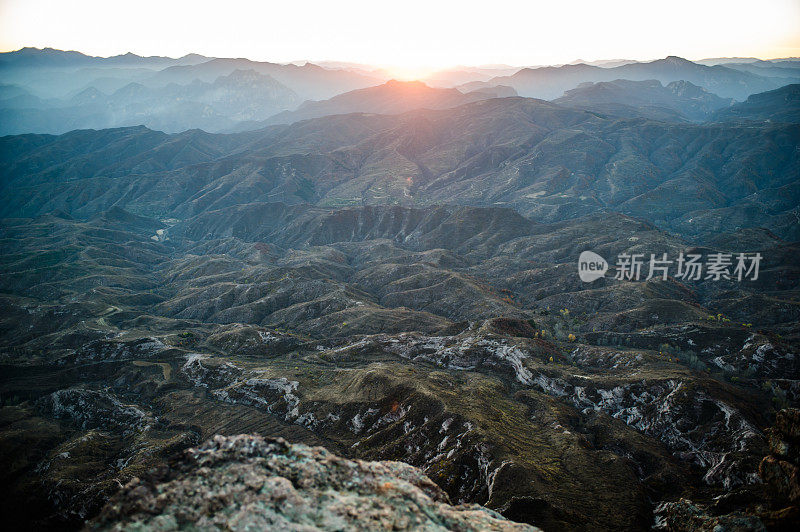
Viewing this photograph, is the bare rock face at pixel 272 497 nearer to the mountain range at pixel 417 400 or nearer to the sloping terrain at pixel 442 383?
the mountain range at pixel 417 400

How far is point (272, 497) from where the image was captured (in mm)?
29297

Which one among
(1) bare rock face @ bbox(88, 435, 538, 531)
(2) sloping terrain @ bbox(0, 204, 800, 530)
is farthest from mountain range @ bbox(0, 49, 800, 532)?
(2) sloping terrain @ bbox(0, 204, 800, 530)

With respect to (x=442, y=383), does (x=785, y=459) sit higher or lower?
higher

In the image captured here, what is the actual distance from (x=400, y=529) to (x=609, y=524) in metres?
42.7

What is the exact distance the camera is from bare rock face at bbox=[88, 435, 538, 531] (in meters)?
27.2

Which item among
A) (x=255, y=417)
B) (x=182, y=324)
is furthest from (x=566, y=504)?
(x=182, y=324)

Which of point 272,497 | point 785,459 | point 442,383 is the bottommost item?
point 442,383

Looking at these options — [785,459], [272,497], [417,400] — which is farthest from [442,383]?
[272,497]

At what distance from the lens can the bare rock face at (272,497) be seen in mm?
27188

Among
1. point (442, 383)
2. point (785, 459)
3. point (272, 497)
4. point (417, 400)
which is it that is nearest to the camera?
point (272, 497)

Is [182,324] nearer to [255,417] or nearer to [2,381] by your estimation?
[2,381]

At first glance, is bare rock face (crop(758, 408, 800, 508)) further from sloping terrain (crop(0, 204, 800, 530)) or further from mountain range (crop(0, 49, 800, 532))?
sloping terrain (crop(0, 204, 800, 530))

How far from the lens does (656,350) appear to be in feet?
396

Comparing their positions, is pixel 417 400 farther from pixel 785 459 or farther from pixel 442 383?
pixel 785 459
